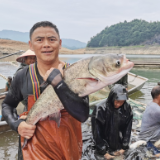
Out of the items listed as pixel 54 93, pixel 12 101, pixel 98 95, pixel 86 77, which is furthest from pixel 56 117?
pixel 98 95

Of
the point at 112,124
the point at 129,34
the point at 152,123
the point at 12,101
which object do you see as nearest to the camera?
the point at 12,101

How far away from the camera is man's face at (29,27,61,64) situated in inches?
57.9

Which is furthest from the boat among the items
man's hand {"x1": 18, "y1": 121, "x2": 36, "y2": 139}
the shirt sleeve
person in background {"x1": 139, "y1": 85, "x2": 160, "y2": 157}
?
man's hand {"x1": 18, "y1": 121, "x2": 36, "y2": 139}

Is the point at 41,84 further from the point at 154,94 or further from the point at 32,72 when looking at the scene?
the point at 154,94

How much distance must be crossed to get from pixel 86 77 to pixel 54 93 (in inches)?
11.5

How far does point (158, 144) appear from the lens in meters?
3.66

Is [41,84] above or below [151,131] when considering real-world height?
above

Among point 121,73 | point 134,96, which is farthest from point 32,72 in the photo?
point 134,96

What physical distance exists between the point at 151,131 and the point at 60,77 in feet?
10.4

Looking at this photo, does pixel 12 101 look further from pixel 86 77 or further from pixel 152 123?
pixel 152 123

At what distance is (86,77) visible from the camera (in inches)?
52.4

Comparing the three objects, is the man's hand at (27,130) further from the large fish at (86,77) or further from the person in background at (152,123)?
the person in background at (152,123)

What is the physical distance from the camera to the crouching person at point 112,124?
3305mm

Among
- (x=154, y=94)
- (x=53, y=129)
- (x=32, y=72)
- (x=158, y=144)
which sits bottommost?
(x=158, y=144)
